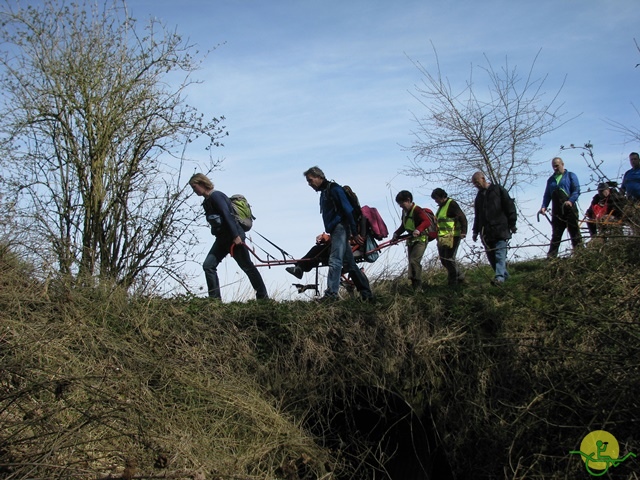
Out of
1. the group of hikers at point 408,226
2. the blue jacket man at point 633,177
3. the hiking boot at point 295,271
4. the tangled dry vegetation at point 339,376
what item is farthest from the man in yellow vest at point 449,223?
the blue jacket man at point 633,177

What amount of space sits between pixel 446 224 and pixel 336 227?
77.7 inches

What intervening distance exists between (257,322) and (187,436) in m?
2.70

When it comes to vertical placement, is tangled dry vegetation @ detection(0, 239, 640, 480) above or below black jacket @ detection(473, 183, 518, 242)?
below

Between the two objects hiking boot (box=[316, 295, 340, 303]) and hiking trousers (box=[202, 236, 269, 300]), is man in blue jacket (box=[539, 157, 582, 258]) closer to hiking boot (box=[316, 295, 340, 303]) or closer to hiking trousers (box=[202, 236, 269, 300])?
hiking boot (box=[316, 295, 340, 303])

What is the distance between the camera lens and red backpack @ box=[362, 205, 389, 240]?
1156 centimetres

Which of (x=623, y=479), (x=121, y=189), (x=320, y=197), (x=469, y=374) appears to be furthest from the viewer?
(x=121, y=189)

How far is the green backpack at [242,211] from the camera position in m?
11.2

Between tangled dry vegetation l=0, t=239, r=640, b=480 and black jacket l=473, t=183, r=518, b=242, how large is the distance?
779 millimetres

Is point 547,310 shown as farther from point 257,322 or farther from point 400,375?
point 257,322

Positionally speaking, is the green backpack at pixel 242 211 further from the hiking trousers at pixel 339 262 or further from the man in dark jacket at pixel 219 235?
the hiking trousers at pixel 339 262

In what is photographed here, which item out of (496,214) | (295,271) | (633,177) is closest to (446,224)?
(496,214)

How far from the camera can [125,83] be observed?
1372 centimetres

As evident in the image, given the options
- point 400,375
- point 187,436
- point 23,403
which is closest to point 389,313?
point 400,375

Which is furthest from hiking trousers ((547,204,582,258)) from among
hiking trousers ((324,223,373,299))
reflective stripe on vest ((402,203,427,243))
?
hiking trousers ((324,223,373,299))
